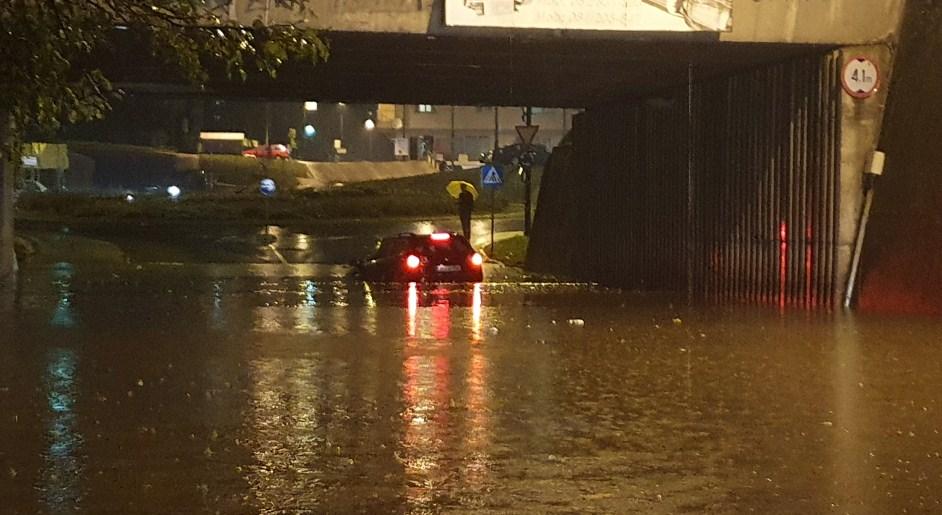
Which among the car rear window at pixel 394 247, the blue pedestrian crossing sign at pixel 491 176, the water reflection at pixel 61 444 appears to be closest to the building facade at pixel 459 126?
the blue pedestrian crossing sign at pixel 491 176

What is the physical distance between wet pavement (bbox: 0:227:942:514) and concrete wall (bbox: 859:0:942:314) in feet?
4.24

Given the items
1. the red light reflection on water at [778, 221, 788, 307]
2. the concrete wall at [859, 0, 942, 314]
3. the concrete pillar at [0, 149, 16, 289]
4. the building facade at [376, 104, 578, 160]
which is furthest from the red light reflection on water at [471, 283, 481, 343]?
the building facade at [376, 104, 578, 160]

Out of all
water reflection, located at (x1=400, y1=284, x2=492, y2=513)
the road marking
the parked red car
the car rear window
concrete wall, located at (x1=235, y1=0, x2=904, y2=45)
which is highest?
concrete wall, located at (x1=235, y1=0, x2=904, y2=45)

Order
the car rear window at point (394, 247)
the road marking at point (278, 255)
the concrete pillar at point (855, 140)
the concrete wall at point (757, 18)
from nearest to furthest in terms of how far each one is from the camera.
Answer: the concrete wall at point (757, 18) < the concrete pillar at point (855, 140) < the car rear window at point (394, 247) < the road marking at point (278, 255)

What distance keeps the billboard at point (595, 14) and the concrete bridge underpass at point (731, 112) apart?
0.11 feet

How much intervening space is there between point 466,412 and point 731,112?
42.8ft

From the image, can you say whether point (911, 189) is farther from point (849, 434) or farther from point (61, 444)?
point (61, 444)

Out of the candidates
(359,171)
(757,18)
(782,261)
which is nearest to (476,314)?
(782,261)

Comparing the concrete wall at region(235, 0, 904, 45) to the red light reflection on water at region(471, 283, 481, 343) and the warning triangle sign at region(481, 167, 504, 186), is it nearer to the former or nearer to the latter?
the red light reflection on water at region(471, 283, 481, 343)

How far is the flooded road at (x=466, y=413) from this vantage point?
7.28 meters

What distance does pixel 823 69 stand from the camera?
19125 millimetres

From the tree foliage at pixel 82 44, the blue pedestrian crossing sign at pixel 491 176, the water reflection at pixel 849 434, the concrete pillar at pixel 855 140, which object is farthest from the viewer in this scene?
the blue pedestrian crossing sign at pixel 491 176

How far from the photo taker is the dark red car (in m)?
25.2

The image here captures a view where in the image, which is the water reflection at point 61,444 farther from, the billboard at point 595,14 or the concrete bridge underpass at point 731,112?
the billboard at point 595,14
